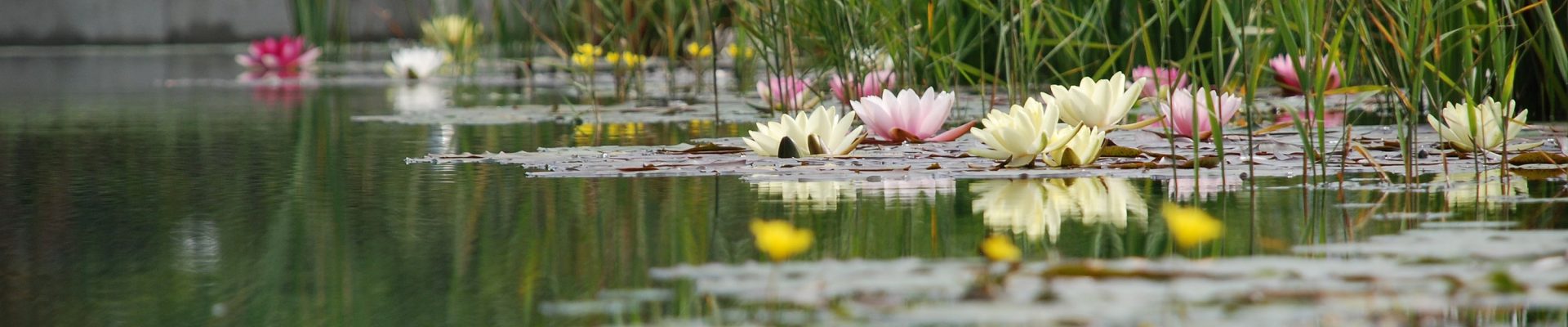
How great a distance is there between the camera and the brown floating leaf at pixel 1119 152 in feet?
6.39

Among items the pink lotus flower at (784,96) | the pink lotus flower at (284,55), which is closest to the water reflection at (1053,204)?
the pink lotus flower at (784,96)

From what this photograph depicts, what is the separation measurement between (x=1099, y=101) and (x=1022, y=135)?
5.8 inches

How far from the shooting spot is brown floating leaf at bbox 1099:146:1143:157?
1.95 meters

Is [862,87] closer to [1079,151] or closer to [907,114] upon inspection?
[907,114]

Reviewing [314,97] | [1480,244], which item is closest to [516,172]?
[1480,244]

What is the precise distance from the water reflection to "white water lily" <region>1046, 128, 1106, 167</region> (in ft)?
0.30

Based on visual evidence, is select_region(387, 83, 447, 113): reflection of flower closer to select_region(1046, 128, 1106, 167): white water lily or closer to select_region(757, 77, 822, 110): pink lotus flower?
select_region(757, 77, 822, 110): pink lotus flower

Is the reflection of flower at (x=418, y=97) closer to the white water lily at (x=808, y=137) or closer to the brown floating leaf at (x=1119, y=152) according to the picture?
the white water lily at (x=808, y=137)

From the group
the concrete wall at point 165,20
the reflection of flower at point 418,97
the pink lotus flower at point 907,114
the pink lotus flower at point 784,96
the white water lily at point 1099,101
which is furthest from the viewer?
the concrete wall at point 165,20

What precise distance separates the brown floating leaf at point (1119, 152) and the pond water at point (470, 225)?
19 cm

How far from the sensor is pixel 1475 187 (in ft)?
5.38

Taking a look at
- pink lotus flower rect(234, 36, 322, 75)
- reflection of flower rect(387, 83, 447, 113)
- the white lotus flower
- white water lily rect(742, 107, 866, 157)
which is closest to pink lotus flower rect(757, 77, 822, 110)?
reflection of flower rect(387, 83, 447, 113)

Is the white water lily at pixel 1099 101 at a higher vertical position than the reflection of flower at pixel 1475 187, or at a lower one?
higher

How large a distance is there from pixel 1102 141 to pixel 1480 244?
76cm
